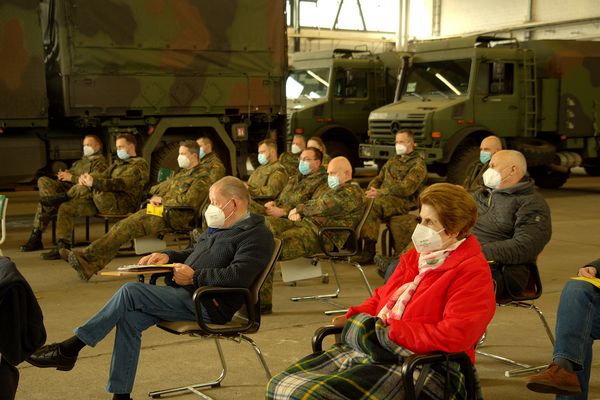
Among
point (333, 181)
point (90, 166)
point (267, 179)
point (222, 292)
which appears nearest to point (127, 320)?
point (222, 292)

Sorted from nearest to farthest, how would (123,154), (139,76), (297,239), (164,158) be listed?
(297,239) → (123,154) → (139,76) → (164,158)

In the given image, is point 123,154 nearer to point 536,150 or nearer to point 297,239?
point 297,239

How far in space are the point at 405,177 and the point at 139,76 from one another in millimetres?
4368

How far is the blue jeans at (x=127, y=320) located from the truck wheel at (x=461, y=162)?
9.96 m

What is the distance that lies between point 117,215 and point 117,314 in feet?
15.2

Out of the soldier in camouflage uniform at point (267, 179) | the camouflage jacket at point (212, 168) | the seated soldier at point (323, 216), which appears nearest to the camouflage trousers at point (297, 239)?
the seated soldier at point (323, 216)

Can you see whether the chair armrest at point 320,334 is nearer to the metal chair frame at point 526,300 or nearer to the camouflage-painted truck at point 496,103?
the metal chair frame at point 526,300

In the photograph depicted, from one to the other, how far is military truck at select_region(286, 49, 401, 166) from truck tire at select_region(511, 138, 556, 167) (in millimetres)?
2851

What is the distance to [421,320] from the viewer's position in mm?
3279

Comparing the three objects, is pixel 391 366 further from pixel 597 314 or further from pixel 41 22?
pixel 41 22

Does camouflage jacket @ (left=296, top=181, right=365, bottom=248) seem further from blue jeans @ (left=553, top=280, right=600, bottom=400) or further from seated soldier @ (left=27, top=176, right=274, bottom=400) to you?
blue jeans @ (left=553, top=280, right=600, bottom=400)

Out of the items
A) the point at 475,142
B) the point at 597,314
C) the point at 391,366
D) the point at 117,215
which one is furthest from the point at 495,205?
the point at 475,142

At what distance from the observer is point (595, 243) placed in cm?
944

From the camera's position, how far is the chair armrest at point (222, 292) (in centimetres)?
409
